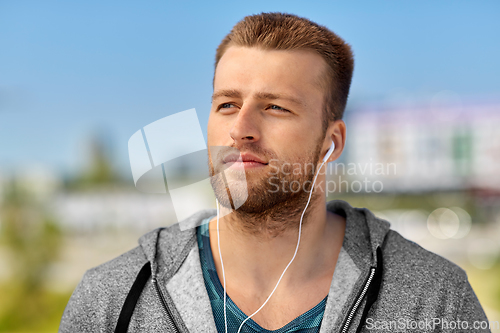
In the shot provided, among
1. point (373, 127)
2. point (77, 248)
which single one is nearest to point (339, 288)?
point (77, 248)

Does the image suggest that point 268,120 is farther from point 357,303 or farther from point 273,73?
point 357,303

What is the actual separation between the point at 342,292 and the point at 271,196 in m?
0.52

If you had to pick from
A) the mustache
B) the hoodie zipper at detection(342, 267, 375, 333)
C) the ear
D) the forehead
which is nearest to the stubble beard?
the mustache

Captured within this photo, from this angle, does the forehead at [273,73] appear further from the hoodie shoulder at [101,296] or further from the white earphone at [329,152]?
the hoodie shoulder at [101,296]

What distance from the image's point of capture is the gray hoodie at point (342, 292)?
169 centimetres

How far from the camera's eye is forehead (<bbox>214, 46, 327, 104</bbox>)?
5.95 feet

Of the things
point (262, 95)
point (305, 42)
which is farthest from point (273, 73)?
point (305, 42)

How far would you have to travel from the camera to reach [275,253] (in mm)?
1955

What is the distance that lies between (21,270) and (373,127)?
46.0 feet

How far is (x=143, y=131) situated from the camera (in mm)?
1917

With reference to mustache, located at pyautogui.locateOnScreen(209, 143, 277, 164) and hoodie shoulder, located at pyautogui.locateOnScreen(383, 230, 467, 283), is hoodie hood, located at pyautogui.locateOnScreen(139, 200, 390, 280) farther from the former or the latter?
mustache, located at pyautogui.locateOnScreen(209, 143, 277, 164)

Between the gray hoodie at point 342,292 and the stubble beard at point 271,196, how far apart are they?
28 cm

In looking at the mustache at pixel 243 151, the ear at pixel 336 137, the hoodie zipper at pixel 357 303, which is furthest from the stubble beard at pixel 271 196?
the hoodie zipper at pixel 357 303

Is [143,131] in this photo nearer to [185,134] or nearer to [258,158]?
[185,134]
